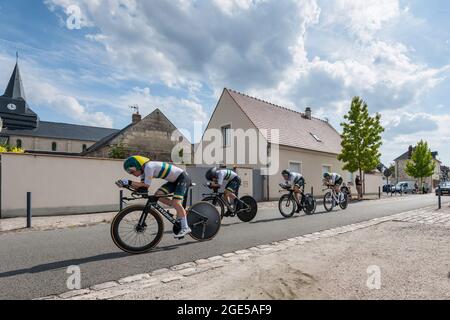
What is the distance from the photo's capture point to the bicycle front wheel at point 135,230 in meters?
4.45

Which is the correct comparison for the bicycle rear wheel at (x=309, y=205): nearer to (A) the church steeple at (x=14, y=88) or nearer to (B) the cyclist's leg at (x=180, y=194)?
(B) the cyclist's leg at (x=180, y=194)

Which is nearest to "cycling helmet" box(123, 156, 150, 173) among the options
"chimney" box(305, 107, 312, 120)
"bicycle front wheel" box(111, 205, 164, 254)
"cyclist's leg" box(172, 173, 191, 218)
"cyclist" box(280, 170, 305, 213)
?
"bicycle front wheel" box(111, 205, 164, 254)

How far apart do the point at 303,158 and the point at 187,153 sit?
56.8ft

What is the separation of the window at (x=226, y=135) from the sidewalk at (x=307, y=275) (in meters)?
15.7

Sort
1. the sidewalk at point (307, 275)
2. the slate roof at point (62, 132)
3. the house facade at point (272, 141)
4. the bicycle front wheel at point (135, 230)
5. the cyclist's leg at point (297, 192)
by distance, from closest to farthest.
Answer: the sidewalk at point (307, 275) → the bicycle front wheel at point (135, 230) → the cyclist's leg at point (297, 192) → the house facade at point (272, 141) → the slate roof at point (62, 132)

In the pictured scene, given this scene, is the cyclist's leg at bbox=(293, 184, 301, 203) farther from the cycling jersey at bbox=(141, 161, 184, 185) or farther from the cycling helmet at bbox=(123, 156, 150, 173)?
the cycling helmet at bbox=(123, 156, 150, 173)

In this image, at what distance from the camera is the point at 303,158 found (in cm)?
2086

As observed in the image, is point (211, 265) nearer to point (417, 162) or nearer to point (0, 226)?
point (0, 226)

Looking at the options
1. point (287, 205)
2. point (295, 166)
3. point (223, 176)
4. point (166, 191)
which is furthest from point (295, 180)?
point (295, 166)

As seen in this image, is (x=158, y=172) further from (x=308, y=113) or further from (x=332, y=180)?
(x=308, y=113)

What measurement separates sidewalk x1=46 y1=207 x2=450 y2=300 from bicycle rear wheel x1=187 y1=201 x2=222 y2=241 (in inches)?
36.4

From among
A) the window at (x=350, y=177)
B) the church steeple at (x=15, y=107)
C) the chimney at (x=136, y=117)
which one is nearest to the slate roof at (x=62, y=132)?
the church steeple at (x=15, y=107)

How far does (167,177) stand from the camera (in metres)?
4.89

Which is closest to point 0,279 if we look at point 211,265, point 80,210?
point 211,265
